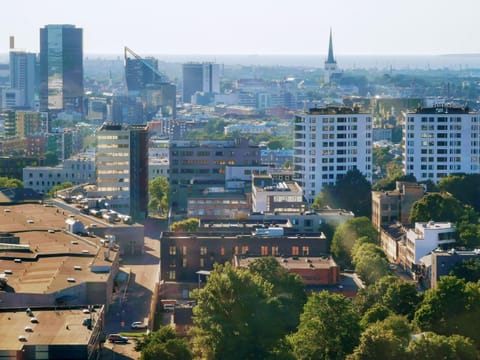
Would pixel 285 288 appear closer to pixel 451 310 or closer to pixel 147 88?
pixel 451 310

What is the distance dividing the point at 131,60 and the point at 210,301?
94.4 meters

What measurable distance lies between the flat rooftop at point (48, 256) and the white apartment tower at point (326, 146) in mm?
10628

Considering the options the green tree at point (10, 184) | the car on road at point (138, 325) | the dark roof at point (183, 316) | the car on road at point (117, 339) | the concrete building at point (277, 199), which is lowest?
the car on road at point (138, 325)

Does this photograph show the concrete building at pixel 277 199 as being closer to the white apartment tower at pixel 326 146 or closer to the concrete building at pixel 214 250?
the white apartment tower at pixel 326 146

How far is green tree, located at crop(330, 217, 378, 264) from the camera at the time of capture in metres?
41.8

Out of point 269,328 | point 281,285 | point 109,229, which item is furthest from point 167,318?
point 109,229

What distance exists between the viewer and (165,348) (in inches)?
1113

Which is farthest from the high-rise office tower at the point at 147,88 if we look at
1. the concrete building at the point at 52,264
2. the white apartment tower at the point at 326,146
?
the concrete building at the point at 52,264

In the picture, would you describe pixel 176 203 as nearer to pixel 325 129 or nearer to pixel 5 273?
pixel 325 129

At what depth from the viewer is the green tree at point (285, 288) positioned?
31500 mm

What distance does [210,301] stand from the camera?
30.4 m

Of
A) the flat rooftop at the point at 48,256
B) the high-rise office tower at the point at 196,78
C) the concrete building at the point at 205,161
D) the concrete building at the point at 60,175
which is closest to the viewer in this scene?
the flat rooftop at the point at 48,256

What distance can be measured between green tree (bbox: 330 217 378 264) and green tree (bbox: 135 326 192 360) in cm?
1287

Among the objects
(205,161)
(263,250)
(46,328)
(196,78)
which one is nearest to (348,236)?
(263,250)
